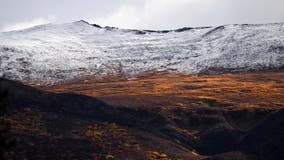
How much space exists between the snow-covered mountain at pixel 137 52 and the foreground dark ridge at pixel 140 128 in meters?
55.4

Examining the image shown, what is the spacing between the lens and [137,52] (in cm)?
15438

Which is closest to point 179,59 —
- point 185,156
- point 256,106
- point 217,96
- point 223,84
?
point 223,84

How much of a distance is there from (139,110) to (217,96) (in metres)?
21.9

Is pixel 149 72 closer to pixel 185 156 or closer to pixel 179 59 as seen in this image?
pixel 179 59

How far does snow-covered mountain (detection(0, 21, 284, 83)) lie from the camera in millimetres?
128625

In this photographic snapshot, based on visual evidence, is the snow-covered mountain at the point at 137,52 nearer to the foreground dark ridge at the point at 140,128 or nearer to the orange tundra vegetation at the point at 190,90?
the orange tundra vegetation at the point at 190,90

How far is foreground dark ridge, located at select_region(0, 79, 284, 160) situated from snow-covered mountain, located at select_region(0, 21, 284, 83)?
55.4 meters

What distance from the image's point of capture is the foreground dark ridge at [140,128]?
51.1 metres

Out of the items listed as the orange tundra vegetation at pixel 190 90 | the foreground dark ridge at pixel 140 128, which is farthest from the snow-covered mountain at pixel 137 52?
the foreground dark ridge at pixel 140 128

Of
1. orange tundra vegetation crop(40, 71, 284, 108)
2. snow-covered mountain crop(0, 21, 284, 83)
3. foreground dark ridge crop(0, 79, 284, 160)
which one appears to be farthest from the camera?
snow-covered mountain crop(0, 21, 284, 83)

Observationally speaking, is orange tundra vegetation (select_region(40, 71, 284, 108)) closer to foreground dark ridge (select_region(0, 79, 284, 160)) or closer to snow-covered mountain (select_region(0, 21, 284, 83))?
foreground dark ridge (select_region(0, 79, 284, 160))

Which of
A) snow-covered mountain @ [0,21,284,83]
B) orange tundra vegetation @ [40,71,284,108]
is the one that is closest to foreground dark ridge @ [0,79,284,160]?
orange tundra vegetation @ [40,71,284,108]

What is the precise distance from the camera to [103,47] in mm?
162125

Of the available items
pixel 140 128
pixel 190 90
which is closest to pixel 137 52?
pixel 190 90
